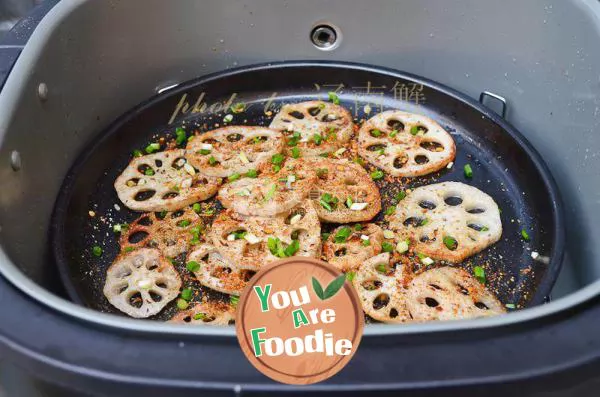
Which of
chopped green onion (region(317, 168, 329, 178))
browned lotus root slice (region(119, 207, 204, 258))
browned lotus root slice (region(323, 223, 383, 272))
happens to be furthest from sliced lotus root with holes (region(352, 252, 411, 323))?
browned lotus root slice (region(119, 207, 204, 258))

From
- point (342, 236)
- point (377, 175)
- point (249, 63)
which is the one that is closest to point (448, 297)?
point (342, 236)

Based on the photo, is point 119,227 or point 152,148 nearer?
point 119,227

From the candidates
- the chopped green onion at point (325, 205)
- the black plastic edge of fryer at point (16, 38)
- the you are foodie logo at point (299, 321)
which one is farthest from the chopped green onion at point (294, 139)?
the you are foodie logo at point (299, 321)

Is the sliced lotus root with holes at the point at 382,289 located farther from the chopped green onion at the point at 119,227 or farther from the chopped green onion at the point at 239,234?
the chopped green onion at the point at 119,227

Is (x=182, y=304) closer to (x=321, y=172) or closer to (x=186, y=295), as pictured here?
(x=186, y=295)

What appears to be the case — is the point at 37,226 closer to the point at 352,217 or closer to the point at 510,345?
the point at 352,217
